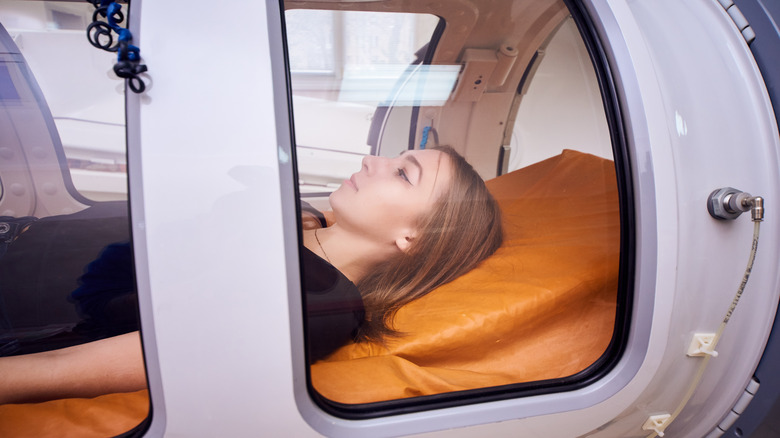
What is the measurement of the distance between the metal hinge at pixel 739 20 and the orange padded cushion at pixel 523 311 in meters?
0.48

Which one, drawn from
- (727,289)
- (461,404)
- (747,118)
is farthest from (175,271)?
(747,118)

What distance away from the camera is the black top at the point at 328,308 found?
91cm

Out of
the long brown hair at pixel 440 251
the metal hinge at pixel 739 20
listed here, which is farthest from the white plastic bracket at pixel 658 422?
the metal hinge at pixel 739 20

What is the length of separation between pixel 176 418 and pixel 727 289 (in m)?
1.24

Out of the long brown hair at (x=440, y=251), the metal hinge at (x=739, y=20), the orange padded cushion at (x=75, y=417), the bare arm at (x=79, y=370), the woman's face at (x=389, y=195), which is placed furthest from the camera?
the woman's face at (x=389, y=195)

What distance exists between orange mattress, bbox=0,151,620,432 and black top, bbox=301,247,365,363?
0.06 metres

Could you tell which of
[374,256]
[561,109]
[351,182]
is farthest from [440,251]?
[561,109]

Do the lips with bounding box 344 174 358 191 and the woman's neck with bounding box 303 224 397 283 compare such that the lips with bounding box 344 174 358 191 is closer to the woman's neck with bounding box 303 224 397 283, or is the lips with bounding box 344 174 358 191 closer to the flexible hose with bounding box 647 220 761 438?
the woman's neck with bounding box 303 224 397 283

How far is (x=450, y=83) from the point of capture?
1.68 meters

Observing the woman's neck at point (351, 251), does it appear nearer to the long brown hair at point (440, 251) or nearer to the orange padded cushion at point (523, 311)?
the long brown hair at point (440, 251)

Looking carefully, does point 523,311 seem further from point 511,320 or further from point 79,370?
point 79,370

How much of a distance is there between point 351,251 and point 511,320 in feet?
1.79

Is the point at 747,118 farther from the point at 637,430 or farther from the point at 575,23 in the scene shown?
the point at 637,430

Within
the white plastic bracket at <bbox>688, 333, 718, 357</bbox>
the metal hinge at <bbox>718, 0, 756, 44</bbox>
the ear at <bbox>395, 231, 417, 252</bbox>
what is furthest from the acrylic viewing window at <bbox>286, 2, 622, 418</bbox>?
the metal hinge at <bbox>718, 0, 756, 44</bbox>
